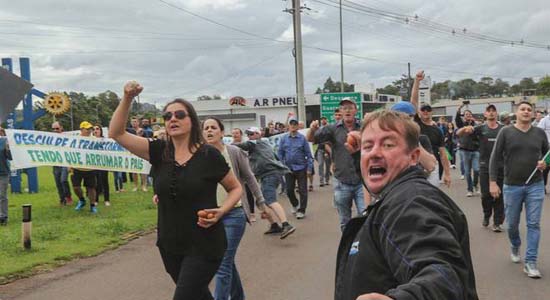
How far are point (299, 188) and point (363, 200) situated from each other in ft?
14.7

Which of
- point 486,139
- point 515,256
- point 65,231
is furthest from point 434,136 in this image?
point 65,231

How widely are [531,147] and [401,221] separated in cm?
532

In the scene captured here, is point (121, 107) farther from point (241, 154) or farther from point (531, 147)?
point (531, 147)

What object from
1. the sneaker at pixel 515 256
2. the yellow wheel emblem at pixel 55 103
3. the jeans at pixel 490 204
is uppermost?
the yellow wheel emblem at pixel 55 103

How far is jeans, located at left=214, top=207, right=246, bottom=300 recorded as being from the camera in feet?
13.8

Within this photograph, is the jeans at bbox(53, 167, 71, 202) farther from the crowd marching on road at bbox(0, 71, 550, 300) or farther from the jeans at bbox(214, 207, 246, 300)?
the jeans at bbox(214, 207, 246, 300)

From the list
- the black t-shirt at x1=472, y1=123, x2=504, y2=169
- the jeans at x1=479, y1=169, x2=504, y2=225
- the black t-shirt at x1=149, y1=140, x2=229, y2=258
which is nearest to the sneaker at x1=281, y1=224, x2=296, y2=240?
the jeans at x1=479, y1=169, x2=504, y2=225

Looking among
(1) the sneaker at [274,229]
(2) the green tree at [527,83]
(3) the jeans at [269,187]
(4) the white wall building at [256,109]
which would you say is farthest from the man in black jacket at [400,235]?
(2) the green tree at [527,83]

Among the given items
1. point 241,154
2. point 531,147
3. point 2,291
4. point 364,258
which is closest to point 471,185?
point 531,147

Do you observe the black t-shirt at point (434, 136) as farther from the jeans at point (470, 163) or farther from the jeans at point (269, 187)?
the jeans at point (470, 163)

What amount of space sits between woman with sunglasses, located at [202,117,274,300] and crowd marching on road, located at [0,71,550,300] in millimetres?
10

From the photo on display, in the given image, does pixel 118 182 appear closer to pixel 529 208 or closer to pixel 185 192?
pixel 529 208

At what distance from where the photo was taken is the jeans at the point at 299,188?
10781 millimetres

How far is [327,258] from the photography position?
722 cm
